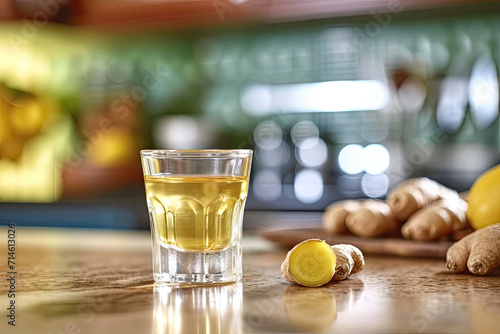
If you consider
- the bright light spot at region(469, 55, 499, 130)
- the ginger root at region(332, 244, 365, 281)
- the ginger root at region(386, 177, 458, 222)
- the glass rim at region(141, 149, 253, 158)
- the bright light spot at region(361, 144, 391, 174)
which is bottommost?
the ginger root at region(332, 244, 365, 281)

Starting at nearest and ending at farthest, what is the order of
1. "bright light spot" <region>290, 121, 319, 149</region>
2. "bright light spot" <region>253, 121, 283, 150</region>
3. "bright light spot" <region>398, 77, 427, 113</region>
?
"bright light spot" <region>398, 77, 427, 113</region>
"bright light spot" <region>290, 121, 319, 149</region>
"bright light spot" <region>253, 121, 283, 150</region>

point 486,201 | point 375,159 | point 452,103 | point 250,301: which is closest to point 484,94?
point 452,103

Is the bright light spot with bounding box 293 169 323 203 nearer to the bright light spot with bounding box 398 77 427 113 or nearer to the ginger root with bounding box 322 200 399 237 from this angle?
the bright light spot with bounding box 398 77 427 113

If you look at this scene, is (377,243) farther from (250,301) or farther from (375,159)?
(375,159)

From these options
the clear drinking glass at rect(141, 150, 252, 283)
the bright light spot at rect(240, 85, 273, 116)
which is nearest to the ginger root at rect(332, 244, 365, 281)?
the clear drinking glass at rect(141, 150, 252, 283)

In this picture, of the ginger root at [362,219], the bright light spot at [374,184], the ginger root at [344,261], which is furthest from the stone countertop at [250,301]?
the bright light spot at [374,184]

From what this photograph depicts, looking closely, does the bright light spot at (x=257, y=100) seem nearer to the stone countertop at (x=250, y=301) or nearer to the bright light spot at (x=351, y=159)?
the bright light spot at (x=351, y=159)
